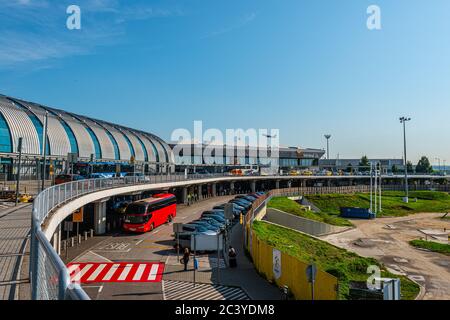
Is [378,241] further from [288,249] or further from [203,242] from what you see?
[203,242]

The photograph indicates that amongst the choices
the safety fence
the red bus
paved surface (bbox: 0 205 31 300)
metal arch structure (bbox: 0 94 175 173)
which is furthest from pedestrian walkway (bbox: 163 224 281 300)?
metal arch structure (bbox: 0 94 175 173)

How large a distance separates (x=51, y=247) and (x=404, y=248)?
40476 mm

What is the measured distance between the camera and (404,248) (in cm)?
3775

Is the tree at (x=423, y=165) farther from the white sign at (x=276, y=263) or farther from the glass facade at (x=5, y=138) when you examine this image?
the white sign at (x=276, y=263)

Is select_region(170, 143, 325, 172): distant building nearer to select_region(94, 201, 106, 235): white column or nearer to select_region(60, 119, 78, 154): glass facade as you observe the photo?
select_region(60, 119, 78, 154): glass facade

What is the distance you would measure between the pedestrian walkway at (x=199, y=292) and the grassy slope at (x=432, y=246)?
2827cm

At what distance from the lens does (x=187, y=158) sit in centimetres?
12144

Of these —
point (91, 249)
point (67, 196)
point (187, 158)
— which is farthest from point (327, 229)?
point (187, 158)

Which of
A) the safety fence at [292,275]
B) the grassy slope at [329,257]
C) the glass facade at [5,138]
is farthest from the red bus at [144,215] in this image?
the glass facade at [5,138]

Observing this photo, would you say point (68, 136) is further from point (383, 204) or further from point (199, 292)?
point (383, 204)

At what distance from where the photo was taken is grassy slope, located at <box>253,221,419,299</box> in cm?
2127

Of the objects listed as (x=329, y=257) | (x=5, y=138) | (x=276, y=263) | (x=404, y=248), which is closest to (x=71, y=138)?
(x=5, y=138)

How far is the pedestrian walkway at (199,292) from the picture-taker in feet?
54.6
